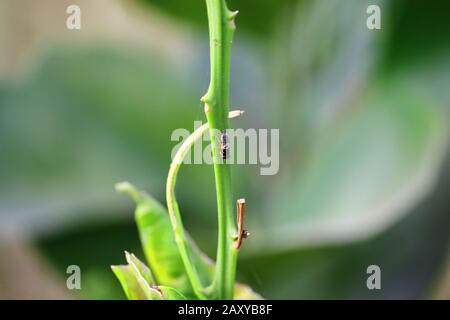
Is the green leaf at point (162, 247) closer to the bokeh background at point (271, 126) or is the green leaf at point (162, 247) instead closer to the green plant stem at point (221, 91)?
the green plant stem at point (221, 91)

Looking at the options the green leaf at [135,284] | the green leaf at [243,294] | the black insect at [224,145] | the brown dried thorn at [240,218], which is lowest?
the green leaf at [243,294]

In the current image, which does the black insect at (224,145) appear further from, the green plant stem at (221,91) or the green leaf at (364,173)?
the green leaf at (364,173)

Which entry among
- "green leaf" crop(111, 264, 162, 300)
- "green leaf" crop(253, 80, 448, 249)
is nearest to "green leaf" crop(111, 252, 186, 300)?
"green leaf" crop(111, 264, 162, 300)

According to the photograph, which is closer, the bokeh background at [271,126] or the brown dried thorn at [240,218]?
the brown dried thorn at [240,218]

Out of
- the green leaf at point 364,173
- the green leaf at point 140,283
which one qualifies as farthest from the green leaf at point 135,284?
the green leaf at point 364,173

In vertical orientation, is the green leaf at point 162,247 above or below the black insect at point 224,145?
below

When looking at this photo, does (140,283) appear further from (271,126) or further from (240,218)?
(271,126)

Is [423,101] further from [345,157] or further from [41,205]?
[41,205]

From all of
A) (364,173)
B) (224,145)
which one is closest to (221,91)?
(224,145)
